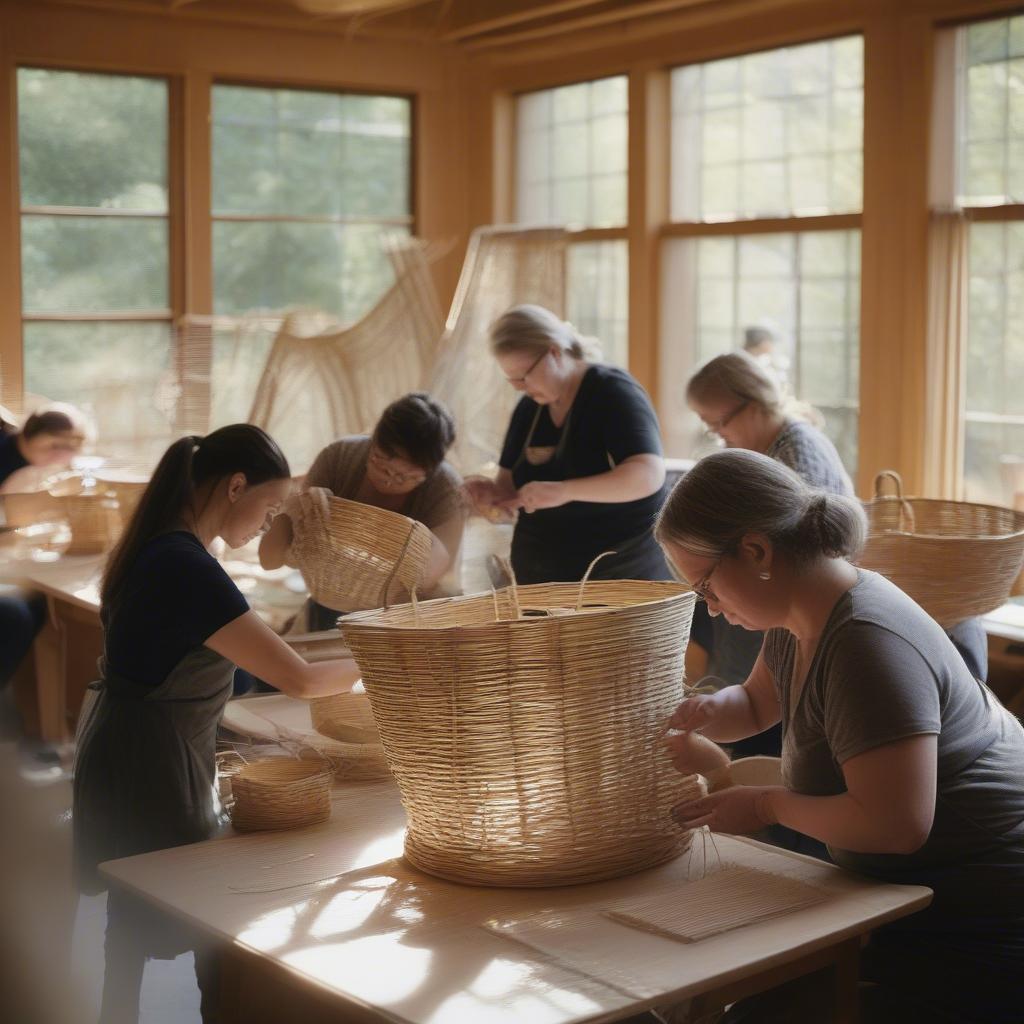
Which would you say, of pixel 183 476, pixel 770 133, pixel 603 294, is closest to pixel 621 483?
pixel 183 476

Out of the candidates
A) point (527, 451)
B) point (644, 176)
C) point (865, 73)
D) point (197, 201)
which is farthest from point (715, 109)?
point (527, 451)

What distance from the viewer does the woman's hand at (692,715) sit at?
1.90 m

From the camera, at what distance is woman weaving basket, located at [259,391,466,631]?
2.97 meters

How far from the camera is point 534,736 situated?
5.74 ft

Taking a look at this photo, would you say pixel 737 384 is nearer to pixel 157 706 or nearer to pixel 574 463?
pixel 574 463

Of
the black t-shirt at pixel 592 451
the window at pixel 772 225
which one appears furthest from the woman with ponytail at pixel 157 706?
the window at pixel 772 225

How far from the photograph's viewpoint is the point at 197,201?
6.48 metres

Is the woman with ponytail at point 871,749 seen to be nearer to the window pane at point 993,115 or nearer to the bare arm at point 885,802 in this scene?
the bare arm at point 885,802

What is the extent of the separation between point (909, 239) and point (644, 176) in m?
1.45

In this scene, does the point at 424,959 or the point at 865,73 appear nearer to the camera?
the point at 424,959

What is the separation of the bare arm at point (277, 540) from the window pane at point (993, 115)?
3049mm

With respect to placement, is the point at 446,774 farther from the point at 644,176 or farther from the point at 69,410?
the point at 644,176

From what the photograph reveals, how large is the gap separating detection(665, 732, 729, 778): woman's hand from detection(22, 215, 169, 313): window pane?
5.06 m

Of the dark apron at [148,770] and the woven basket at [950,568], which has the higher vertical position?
the woven basket at [950,568]
